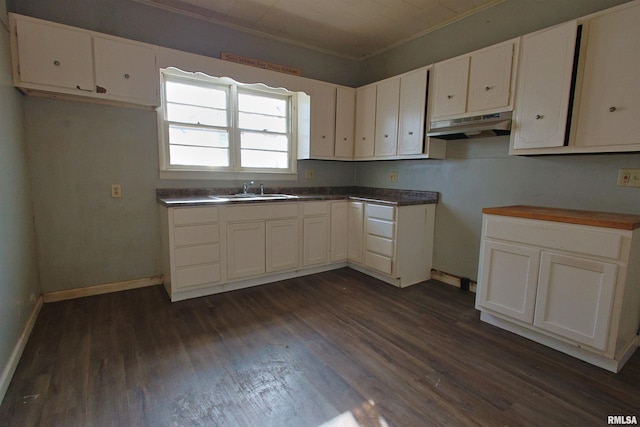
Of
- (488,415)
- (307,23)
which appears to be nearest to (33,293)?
(488,415)

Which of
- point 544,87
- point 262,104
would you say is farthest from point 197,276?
point 544,87

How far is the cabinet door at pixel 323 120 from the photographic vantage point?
3.59 m

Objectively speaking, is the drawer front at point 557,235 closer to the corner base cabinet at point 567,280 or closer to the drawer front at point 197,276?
the corner base cabinet at point 567,280

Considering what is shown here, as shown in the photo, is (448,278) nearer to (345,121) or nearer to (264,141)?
(345,121)

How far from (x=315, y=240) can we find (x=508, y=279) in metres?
1.85

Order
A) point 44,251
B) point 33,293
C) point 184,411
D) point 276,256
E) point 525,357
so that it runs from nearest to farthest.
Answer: point 184,411, point 525,357, point 33,293, point 44,251, point 276,256

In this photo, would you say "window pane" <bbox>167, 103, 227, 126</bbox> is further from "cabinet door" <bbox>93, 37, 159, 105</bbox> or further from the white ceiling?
the white ceiling

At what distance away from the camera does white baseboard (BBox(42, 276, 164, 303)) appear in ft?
8.71

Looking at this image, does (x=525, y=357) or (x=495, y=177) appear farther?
(x=495, y=177)

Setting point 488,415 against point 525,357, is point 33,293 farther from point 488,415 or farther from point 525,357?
point 525,357

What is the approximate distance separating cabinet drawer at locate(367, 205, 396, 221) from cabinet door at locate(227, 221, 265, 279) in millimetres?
1145

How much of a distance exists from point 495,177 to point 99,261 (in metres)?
3.66

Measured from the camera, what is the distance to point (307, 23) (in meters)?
3.23

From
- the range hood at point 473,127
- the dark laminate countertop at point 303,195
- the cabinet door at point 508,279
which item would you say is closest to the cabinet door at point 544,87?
the range hood at point 473,127
